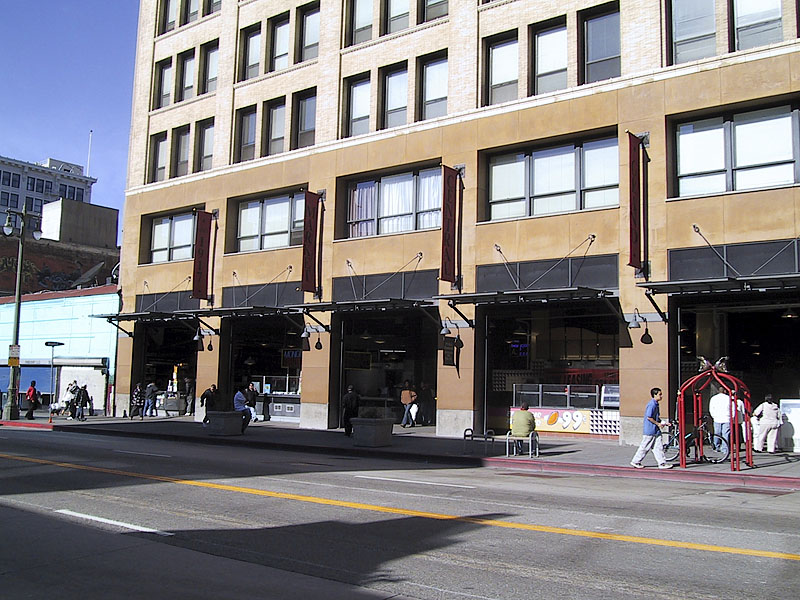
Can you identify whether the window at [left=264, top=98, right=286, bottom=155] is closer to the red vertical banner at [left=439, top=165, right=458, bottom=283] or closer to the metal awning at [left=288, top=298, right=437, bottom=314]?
the metal awning at [left=288, top=298, right=437, bottom=314]

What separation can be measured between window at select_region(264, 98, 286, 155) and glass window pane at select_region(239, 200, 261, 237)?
8.13 ft

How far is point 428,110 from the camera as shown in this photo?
28688 millimetres

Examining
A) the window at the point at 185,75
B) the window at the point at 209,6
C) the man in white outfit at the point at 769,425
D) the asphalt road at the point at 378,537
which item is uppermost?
the window at the point at 209,6

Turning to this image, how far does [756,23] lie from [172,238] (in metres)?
26.7

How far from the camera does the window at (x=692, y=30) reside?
22.7m

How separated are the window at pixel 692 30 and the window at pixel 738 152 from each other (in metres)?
2.12

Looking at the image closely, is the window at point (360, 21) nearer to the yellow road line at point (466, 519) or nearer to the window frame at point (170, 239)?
the window frame at point (170, 239)

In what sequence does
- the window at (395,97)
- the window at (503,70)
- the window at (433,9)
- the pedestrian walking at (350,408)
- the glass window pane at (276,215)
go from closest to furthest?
the pedestrian walking at (350,408), the window at (503,70), the window at (433,9), the window at (395,97), the glass window pane at (276,215)

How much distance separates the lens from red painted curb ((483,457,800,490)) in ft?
50.6

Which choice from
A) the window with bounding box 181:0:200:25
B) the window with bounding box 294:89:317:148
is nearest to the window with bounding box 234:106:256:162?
the window with bounding box 294:89:317:148

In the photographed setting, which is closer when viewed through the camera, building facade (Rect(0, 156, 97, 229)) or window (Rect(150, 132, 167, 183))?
window (Rect(150, 132, 167, 183))

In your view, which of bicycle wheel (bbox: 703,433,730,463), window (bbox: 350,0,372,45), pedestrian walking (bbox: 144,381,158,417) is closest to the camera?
bicycle wheel (bbox: 703,433,730,463)

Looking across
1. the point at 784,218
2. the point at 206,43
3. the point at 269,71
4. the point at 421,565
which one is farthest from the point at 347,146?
the point at 421,565

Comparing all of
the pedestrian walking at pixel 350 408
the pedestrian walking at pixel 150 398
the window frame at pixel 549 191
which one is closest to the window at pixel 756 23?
the window frame at pixel 549 191
